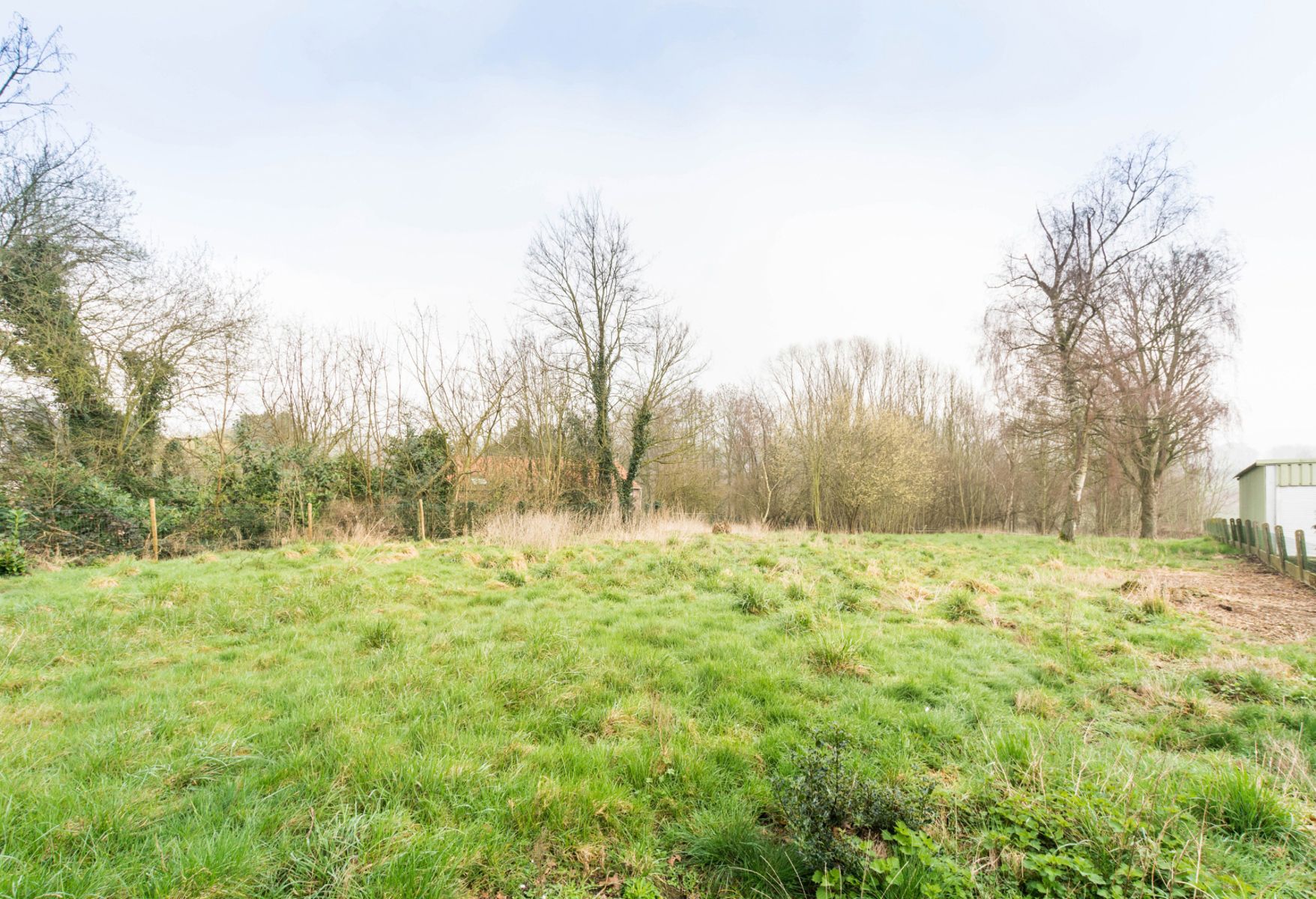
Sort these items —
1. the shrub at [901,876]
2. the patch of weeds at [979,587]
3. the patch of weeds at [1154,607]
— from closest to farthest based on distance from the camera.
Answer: the shrub at [901,876] → the patch of weeds at [1154,607] → the patch of weeds at [979,587]

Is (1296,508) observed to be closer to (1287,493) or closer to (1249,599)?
(1287,493)

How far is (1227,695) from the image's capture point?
12.0 ft

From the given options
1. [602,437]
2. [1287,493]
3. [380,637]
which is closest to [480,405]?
[602,437]

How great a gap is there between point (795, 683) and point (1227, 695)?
10.1 feet

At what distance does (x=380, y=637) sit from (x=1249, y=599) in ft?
35.4

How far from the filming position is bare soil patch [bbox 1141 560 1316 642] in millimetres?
5496

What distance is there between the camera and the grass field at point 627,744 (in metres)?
1.90

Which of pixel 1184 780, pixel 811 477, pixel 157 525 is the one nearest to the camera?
pixel 1184 780

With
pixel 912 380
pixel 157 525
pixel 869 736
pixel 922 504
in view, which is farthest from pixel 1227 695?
pixel 912 380

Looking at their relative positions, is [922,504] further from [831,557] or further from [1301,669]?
[1301,669]

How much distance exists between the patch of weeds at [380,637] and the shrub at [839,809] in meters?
3.70

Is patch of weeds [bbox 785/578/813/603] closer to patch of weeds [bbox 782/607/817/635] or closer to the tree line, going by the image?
patch of weeds [bbox 782/607/817/635]

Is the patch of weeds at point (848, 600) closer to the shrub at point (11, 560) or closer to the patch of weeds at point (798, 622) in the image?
the patch of weeds at point (798, 622)

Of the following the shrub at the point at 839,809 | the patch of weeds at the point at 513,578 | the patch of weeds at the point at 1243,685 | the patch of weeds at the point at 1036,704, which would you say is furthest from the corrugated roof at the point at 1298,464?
the patch of weeds at the point at 513,578
